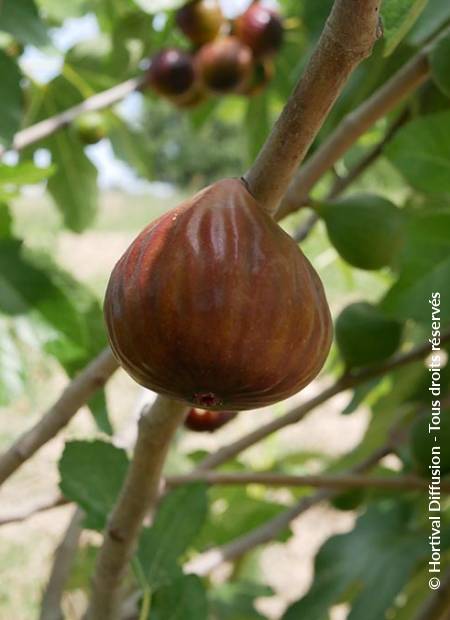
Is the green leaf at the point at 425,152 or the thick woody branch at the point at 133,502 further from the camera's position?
the green leaf at the point at 425,152

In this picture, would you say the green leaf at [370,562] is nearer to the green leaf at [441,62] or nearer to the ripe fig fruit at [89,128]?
the green leaf at [441,62]

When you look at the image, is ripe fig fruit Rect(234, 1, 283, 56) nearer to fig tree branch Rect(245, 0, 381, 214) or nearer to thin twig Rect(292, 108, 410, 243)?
thin twig Rect(292, 108, 410, 243)

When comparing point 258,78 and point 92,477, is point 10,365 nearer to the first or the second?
point 92,477

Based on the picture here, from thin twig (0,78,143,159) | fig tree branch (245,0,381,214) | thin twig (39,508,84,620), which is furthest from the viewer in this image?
thin twig (0,78,143,159)

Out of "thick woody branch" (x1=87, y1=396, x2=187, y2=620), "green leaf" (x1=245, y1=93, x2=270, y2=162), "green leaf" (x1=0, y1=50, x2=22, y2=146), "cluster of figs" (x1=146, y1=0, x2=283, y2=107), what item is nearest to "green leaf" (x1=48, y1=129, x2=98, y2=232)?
"cluster of figs" (x1=146, y1=0, x2=283, y2=107)

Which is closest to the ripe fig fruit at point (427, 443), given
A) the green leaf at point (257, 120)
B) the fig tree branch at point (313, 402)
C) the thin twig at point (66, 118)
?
the fig tree branch at point (313, 402)
